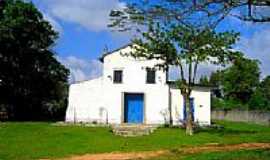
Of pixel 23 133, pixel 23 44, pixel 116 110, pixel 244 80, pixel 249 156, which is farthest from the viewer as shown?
pixel 244 80

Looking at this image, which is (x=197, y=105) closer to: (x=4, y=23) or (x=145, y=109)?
(x=145, y=109)

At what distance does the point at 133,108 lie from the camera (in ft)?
132

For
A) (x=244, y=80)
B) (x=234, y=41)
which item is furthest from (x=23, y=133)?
(x=244, y=80)

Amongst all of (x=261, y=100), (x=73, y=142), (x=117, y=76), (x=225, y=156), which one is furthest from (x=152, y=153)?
(x=261, y=100)

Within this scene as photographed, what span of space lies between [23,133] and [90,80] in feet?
38.0

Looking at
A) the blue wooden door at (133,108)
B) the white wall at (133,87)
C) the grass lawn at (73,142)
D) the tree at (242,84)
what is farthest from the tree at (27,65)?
the tree at (242,84)

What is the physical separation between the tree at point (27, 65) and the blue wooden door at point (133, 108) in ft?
34.5

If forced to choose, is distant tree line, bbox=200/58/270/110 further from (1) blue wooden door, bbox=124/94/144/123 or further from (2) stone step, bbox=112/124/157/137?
(2) stone step, bbox=112/124/157/137

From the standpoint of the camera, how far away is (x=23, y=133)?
1166 inches

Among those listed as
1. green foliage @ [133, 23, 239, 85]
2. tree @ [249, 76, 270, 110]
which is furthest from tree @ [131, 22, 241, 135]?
tree @ [249, 76, 270, 110]

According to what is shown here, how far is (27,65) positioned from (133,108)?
458 inches

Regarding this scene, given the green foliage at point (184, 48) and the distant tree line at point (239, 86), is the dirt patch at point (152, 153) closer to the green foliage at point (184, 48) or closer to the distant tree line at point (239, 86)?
the green foliage at point (184, 48)

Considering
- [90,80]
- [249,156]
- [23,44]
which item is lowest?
[249,156]

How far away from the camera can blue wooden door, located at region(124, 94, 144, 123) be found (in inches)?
1581
